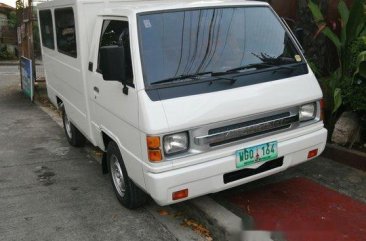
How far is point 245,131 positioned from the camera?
11.8ft

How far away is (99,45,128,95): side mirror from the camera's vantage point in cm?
348

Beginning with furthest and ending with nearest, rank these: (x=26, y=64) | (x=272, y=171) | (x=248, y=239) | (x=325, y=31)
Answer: (x=26, y=64)
(x=325, y=31)
(x=272, y=171)
(x=248, y=239)

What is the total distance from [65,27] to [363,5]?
3.80 metres

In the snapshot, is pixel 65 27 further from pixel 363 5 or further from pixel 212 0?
pixel 363 5

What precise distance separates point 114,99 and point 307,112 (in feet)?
6.16

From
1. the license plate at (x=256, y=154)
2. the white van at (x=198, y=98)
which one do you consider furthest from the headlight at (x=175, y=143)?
the license plate at (x=256, y=154)

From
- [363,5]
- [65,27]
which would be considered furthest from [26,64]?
[363,5]

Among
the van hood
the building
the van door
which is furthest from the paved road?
the building

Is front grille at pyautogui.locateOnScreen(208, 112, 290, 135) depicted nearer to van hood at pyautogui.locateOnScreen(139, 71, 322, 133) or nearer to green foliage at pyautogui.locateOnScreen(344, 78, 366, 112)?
van hood at pyautogui.locateOnScreen(139, 71, 322, 133)

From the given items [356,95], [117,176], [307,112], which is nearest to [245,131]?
[307,112]

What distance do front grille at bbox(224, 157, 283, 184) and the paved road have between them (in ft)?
2.53

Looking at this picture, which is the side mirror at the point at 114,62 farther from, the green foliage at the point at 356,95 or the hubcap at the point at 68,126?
the hubcap at the point at 68,126

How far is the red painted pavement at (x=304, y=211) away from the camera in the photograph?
357 cm

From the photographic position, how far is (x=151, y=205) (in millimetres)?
4375
